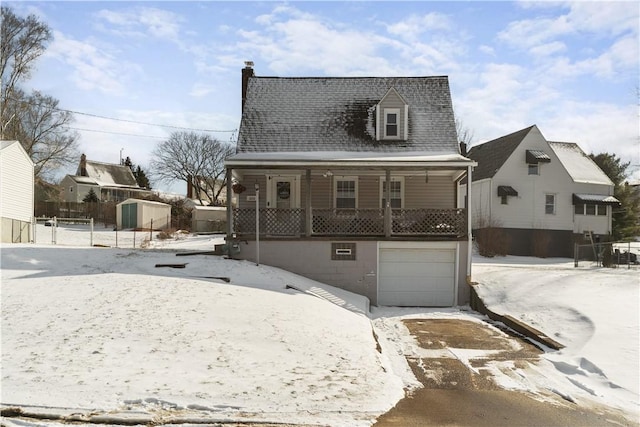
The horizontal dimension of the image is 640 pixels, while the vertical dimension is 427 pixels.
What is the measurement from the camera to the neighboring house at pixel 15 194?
22734 mm

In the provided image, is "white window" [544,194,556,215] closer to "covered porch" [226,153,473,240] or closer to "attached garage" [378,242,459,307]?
"covered porch" [226,153,473,240]

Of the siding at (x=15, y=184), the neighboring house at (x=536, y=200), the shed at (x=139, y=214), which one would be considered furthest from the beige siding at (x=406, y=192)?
the shed at (x=139, y=214)

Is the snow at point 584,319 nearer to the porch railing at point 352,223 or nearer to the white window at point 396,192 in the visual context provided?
the porch railing at point 352,223

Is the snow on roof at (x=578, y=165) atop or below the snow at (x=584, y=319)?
atop

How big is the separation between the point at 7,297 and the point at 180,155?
5281 centimetres

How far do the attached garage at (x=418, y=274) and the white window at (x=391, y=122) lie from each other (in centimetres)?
520

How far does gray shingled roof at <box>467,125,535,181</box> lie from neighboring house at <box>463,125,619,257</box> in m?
0.09

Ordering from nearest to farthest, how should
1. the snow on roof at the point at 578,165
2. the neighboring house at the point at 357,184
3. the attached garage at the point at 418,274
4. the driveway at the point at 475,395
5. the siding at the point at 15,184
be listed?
1. the driveway at the point at 475,395
2. the neighboring house at the point at 357,184
3. the attached garage at the point at 418,274
4. the siding at the point at 15,184
5. the snow on roof at the point at 578,165

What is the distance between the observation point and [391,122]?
2009 cm

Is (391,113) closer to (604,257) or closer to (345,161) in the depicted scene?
(345,161)

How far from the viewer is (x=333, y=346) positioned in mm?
9266

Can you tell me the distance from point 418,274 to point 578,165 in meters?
24.4

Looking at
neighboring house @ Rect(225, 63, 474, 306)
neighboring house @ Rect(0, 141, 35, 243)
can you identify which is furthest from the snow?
neighboring house @ Rect(0, 141, 35, 243)

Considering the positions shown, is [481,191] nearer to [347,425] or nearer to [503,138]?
[503,138]
